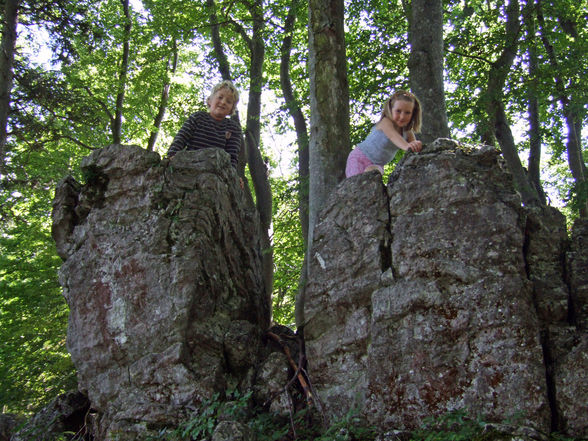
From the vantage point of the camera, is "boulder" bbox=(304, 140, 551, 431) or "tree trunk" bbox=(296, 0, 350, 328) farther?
"tree trunk" bbox=(296, 0, 350, 328)

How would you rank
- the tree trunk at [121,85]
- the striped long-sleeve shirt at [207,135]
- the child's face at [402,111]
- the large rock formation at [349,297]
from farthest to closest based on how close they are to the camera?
the tree trunk at [121,85] < the striped long-sleeve shirt at [207,135] < the child's face at [402,111] < the large rock formation at [349,297]

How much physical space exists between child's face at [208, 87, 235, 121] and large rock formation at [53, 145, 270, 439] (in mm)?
761

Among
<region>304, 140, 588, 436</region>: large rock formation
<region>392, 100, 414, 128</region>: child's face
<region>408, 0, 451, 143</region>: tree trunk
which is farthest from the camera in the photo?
<region>408, 0, 451, 143</region>: tree trunk

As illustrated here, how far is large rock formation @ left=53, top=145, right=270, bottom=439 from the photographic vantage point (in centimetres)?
425

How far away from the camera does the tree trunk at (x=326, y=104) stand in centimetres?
575

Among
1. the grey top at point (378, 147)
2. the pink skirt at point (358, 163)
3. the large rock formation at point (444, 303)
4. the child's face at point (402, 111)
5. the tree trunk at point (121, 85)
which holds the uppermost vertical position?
the tree trunk at point (121, 85)

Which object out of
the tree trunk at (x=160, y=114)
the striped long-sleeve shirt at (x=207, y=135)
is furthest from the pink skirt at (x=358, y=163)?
the tree trunk at (x=160, y=114)

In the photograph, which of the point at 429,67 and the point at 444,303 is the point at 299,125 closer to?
the point at 429,67

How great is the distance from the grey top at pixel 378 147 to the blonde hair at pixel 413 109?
0.47 feet

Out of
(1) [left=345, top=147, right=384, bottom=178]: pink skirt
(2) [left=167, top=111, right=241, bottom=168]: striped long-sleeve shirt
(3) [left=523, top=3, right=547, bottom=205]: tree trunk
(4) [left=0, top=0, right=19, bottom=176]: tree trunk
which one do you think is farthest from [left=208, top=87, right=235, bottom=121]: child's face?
(3) [left=523, top=3, right=547, bottom=205]: tree trunk

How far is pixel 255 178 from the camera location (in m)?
11.1

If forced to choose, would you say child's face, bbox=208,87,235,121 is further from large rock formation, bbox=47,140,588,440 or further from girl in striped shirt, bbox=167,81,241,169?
large rock formation, bbox=47,140,588,440

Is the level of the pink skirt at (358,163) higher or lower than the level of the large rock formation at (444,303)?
higher

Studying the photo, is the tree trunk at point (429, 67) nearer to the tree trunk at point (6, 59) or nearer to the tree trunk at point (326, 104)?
the tree trunk at point (326, 104)
